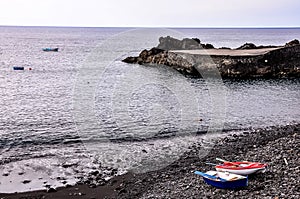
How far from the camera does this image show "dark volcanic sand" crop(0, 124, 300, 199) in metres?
15.7

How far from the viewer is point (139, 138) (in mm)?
28547

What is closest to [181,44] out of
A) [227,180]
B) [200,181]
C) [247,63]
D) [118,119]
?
[247,63]

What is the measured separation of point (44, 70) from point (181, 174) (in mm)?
61120

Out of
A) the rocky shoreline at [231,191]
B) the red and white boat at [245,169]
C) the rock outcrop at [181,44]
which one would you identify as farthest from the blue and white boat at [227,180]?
the rock outcrop at [181,44]

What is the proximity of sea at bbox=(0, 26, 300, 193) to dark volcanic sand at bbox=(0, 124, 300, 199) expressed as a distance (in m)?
1.27

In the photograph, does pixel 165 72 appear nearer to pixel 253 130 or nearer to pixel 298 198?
pixel 253 130

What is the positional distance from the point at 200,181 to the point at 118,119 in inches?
669

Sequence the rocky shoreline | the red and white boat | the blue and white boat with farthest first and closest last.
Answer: the red and white boat
the blue and white boat
the rocky shoreline

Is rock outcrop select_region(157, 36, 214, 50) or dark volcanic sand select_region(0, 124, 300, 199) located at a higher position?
rock outcrop select_region(157, 36, 214, 50)

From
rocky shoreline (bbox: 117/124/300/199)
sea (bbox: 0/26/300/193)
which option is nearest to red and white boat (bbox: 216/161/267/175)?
rocky shoreline (bbox: 117/124/300/199)

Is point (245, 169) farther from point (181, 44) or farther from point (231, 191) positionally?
point (181, 44)

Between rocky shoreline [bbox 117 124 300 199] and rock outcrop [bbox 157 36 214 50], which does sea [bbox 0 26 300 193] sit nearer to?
rocky shoreline [bbox 117 124 300 199]

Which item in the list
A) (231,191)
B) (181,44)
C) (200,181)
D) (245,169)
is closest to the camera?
(231,191)

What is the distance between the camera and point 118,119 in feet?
111
